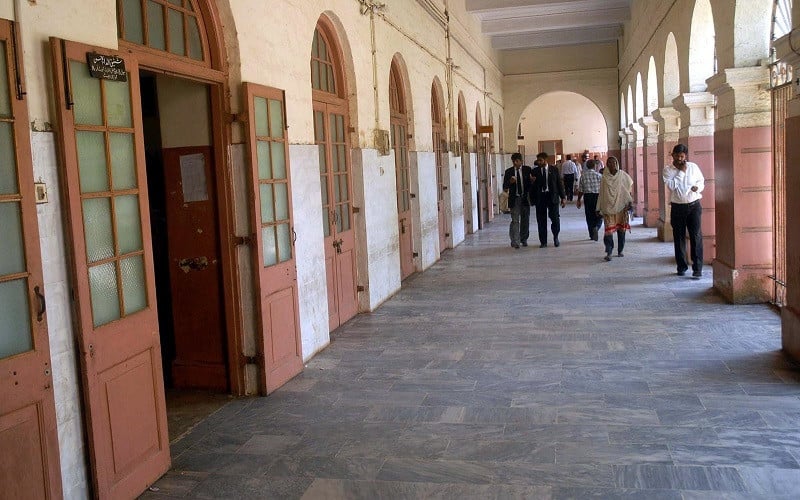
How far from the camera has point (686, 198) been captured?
903cm

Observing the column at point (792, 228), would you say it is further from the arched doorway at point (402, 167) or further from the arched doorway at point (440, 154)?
the arched doorway at point (440, 154)

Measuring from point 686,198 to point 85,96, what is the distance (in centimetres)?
741

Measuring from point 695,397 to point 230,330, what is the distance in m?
3.32

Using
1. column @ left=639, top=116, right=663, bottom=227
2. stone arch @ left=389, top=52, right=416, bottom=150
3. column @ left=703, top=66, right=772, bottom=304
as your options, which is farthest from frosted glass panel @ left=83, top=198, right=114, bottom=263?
column @ left=639, top=116, right=663, bottom=227

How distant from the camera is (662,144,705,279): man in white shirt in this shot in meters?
8.98

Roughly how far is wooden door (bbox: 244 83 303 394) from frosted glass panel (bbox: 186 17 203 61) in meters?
0.39

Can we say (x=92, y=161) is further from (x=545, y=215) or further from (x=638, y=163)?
(x=638, y=163)

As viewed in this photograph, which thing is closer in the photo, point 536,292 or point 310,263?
point 310,263

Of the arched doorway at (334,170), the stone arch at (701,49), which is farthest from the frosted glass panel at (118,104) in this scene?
the stone arch at (701,49)

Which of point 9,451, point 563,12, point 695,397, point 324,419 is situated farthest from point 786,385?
point 563,12

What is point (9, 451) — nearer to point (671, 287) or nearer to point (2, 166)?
point (2, 166)

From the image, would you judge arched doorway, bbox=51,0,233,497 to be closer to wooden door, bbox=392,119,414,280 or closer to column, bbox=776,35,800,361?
column, bbox=776,35,800,361

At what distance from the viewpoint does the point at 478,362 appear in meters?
6.20

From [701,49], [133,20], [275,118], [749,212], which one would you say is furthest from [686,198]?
[133,20]
